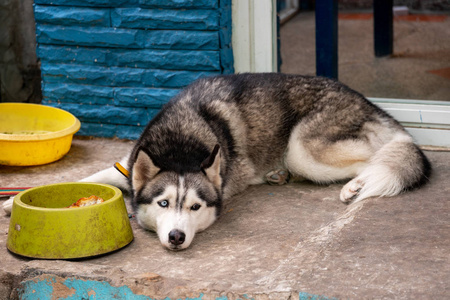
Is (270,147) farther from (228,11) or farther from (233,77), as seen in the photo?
(228,11)

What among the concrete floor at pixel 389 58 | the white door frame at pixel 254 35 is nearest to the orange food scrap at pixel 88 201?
the white door frame at pixel 254 35

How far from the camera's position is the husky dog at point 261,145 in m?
3.26

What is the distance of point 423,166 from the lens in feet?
12.2

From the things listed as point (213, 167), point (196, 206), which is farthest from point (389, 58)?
point (196, 206)

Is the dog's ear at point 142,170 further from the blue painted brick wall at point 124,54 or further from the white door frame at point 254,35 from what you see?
the white door frame at point 254,35

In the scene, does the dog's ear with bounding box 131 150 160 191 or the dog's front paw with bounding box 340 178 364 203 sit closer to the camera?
the dog's ear with bounding box 131 150 160 191

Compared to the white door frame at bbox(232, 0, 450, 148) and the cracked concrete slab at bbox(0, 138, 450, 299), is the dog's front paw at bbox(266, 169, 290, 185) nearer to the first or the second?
the cracked concrete slab at bbox(0, 138, 450, 299)

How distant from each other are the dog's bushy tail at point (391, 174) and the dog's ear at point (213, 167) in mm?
856

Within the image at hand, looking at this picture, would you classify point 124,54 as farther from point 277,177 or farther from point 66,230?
point 66,230

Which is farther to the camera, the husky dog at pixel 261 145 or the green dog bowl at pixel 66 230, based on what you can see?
the husky dog at pixel 261 145

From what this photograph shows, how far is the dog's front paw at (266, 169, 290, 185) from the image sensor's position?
4059 millimetres

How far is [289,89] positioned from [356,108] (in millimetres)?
508

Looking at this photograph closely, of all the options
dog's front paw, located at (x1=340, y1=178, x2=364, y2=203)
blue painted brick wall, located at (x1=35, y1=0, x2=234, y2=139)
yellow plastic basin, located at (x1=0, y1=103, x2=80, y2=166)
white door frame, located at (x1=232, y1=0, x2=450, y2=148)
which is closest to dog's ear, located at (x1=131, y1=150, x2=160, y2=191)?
dog's front paw, located at (x1=340, y1=178, x2=364, y2=203)

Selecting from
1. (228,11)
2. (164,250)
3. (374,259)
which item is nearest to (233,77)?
(228,11)
